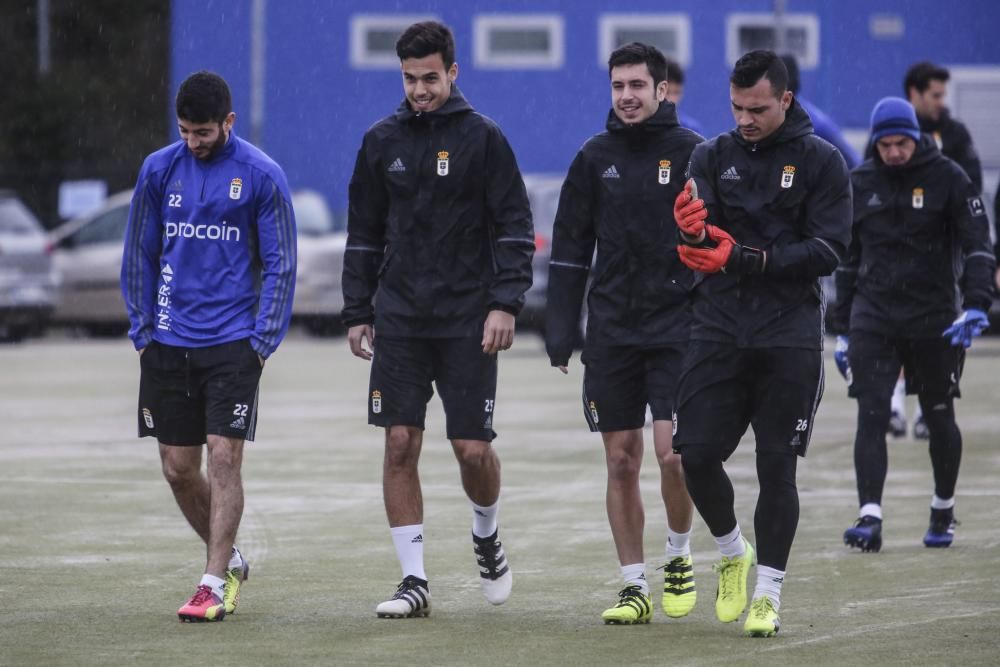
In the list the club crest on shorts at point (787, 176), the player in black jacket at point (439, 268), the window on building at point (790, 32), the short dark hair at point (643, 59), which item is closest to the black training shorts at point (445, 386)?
the player in black jacket at point (439, 268)

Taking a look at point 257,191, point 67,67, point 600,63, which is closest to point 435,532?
point 257,191

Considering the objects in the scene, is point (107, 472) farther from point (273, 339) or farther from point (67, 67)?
point (67, 67)

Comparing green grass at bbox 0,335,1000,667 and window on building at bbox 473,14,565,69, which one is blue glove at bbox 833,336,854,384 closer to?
green grass at bbox 0,335,1000,667

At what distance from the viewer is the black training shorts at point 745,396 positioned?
6902 mm

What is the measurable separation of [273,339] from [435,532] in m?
2.34

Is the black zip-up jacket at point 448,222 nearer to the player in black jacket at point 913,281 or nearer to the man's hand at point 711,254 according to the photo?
the man's hand at point 711,254

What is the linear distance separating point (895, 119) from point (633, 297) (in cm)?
244

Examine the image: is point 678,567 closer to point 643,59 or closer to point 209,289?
point 643,59

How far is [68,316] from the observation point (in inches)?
1006

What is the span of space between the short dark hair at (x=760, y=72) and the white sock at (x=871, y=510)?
8.87 feet

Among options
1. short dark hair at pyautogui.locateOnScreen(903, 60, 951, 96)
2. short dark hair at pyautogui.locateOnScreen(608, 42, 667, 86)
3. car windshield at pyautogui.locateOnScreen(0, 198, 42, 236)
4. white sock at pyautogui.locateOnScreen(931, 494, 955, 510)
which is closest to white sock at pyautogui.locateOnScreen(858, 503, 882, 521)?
white sock at pyautogui.locateOnScreen(931, 494, 955, 510)

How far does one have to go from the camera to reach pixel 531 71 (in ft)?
116

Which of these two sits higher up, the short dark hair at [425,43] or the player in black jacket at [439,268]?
the short dark hair at [425,43]

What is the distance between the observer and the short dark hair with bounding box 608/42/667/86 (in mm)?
7367
